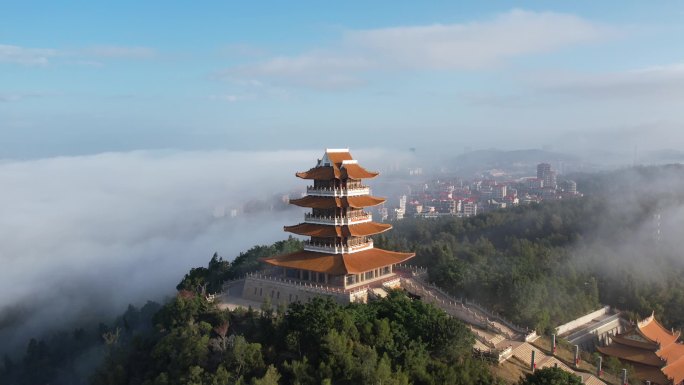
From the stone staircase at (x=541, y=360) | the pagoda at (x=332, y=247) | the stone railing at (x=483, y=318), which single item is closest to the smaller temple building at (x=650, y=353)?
the stone staircase at (x=541, y=360)

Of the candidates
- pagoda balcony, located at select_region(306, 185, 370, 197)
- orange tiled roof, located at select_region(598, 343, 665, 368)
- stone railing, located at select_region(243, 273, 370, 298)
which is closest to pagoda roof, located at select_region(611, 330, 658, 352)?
orange tiled roof, located at select_region(598, 343, 665, 368)

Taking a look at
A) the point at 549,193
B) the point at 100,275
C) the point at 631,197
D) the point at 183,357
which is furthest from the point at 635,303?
the point at 549,193

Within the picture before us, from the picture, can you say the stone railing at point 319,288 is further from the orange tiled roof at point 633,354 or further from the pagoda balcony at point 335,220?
the orange tiled roof at point 633,354

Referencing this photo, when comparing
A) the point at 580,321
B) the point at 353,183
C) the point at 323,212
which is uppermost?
the point at 353,183

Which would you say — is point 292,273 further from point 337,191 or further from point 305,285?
point 337,191

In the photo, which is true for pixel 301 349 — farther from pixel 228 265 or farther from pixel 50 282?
pixel 50 282

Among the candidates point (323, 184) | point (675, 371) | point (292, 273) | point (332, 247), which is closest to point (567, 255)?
point (675, 371)

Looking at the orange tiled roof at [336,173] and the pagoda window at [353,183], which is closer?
the orange tiled roof at [336,173]

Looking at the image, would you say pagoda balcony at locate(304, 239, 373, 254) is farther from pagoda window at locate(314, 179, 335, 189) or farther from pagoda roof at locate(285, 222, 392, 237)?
pagoda window at locate(314, 179, 335, 189)
